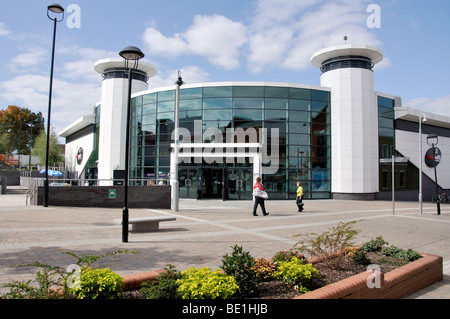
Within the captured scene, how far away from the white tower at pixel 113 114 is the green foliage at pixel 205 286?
29.3 meters

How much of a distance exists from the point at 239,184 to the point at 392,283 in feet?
67.0

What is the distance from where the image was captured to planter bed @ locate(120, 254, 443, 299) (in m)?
4.04

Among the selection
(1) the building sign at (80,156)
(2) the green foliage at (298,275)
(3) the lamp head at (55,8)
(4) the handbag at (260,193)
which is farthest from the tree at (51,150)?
(2) the green foliage at (298,275)

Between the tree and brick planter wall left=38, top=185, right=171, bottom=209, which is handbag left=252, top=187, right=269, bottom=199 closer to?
brick planter wall left=38, top=185, right=171, bottom=209

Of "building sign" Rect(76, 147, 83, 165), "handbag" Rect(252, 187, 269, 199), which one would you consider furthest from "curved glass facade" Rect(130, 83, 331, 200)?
"building sign" Rect(76, 147, 83, 165)

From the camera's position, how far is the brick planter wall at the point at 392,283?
3.99m

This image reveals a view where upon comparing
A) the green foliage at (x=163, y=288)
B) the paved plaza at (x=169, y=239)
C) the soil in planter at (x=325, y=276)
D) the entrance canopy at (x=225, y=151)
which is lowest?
the paved plaza at (x=169, y=239)

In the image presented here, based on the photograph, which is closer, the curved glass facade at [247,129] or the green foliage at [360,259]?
the green foliage at [360,259]

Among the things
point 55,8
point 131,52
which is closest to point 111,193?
point 55,8

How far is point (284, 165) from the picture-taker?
85.4 feet

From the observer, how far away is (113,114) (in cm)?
3203

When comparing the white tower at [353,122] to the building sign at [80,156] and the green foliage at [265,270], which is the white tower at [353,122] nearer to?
the green foliage at [265,270]

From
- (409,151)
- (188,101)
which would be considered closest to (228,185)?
(188,101)

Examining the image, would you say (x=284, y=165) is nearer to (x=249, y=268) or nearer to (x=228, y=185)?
(x=228, y=185)
